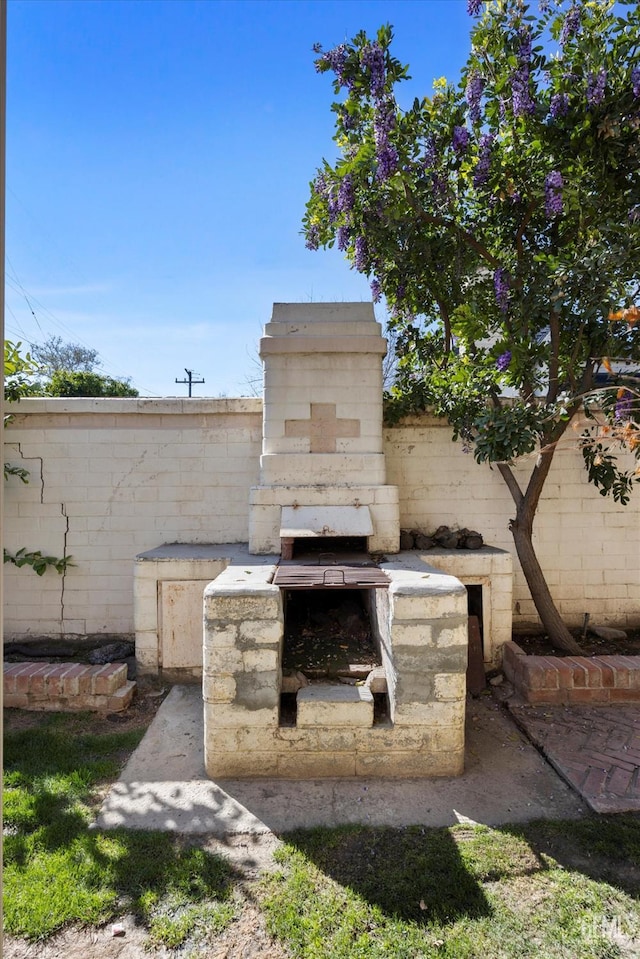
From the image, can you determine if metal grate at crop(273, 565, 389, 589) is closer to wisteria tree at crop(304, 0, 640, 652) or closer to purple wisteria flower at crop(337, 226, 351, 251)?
wisteria tree at crop(304, 0, 640, 652)

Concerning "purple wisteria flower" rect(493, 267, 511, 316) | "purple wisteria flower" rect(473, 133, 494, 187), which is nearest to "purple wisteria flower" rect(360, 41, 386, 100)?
"purple wisteria flower" rect(473, 133, 494, 187)

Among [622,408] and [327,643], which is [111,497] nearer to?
[327,643]

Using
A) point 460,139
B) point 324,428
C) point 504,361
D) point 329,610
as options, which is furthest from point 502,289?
point 329,610

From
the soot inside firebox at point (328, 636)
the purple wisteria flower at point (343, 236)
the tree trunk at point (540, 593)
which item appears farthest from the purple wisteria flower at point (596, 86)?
the soot inside firebox at point (328, 636)

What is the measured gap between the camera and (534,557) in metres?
4.71

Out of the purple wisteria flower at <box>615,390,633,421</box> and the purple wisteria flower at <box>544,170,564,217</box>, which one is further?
the purple wisteria flower at <box>544,170,564,217</box>

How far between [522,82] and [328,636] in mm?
4351

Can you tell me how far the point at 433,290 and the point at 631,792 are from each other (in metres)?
4.25

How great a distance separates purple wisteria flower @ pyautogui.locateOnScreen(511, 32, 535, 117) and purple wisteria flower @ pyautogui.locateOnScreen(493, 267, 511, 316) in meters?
1.08

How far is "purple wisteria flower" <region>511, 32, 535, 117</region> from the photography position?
12.0 feet

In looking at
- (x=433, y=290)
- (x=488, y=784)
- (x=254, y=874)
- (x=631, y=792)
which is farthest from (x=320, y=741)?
(x=433, y=290)

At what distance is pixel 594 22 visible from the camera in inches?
141

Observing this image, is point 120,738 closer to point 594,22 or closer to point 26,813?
point 26,813

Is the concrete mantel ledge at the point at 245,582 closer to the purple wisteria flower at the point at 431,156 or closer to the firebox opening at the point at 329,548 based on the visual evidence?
the firebox opening at the point at 329,548
